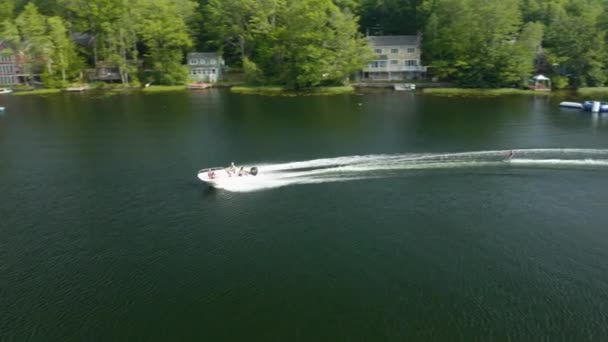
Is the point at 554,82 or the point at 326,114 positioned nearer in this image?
the point at 326,114

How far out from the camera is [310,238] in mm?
31703

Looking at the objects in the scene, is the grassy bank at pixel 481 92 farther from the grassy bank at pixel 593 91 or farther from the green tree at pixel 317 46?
the green tree at pixel 317 46

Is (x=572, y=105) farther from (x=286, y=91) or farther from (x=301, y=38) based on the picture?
Answer: (x=301, y=38)

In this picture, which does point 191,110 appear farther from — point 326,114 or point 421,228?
point 421,228

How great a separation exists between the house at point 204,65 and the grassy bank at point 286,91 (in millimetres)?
14341

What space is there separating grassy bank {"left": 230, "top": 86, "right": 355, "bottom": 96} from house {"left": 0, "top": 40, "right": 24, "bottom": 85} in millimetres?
55539

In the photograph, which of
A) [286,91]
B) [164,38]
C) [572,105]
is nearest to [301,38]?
[286,91]

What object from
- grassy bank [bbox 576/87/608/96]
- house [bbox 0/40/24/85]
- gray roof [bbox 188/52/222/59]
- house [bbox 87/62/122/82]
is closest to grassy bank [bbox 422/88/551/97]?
grassy bank [bbox 576/87/608/96]

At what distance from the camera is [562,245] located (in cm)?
3036

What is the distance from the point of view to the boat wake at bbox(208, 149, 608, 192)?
41562 mm

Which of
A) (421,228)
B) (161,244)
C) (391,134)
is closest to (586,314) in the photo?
(421,228)

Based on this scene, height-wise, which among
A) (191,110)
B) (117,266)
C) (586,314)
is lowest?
(586,314)

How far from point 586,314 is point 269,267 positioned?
1732 centimetres

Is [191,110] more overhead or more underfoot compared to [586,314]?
more overhead
